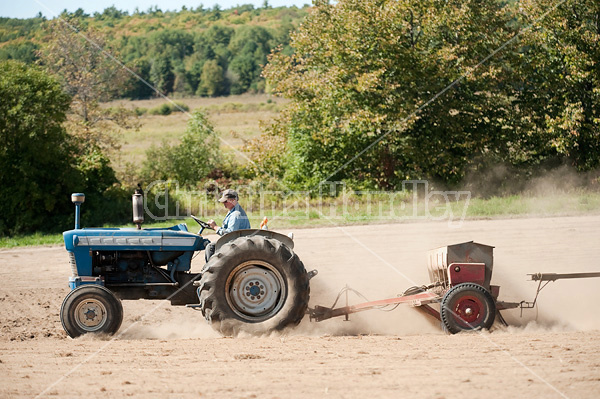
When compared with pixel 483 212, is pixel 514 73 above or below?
above

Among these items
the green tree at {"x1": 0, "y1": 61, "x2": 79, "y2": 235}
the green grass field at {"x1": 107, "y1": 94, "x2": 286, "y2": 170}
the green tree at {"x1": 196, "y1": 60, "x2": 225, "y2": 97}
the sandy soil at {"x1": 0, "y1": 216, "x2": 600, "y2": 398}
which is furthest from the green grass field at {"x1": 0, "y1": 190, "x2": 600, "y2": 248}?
the green tree at {"x1": 196, "y1": 60, "x2": 225, "y2": 97}

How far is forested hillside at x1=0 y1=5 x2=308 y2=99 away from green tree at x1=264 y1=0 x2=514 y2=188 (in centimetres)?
1622

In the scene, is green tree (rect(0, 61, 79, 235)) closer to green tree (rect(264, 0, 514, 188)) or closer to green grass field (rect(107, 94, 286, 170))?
green tree (rect(264, 0, 514, 188))

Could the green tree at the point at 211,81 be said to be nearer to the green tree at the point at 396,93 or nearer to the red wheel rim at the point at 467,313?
the green tree at the point at 396,93

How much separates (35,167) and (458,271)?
646 inches

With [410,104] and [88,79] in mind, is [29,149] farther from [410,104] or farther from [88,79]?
[88,79]

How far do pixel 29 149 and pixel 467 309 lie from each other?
54.6 feet

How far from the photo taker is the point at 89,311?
760cm

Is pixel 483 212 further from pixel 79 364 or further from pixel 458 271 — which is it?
pixel 79 364

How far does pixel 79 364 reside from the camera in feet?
20.4

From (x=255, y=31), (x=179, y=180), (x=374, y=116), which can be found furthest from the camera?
(x=255, y=31)

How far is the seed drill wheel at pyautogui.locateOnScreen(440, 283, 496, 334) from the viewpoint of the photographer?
305 inches

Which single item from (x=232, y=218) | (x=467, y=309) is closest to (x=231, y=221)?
(x=232, y=218)

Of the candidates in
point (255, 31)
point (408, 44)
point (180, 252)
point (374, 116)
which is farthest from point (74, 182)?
→ point (255, 31)
